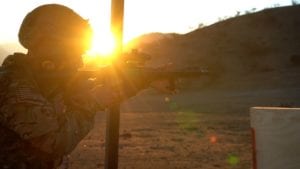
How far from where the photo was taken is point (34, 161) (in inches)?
127

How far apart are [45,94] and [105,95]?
44 centimetres

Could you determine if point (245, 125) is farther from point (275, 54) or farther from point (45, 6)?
point (275, 54)

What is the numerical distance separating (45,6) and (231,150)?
9560 mm

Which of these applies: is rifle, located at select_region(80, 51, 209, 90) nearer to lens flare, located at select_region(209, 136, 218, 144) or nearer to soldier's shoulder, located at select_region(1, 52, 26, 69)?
soldier's shoulder, located at select_region(1, 52, 26, 69)

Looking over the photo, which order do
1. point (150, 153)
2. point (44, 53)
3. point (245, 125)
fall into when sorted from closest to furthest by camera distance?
point (44, 53)
point (150, 153)
point (245, 125)

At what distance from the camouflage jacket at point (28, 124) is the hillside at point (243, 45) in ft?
121

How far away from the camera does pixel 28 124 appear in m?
3.13

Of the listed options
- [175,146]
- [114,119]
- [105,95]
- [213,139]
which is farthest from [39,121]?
[213,139]

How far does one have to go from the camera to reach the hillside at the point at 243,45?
42594 mm

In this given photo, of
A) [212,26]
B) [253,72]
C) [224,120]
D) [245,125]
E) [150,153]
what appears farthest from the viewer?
[212,26]

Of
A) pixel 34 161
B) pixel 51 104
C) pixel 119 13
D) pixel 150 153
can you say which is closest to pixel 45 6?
pixel 51 104

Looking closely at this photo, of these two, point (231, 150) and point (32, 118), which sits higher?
point (32, 118)

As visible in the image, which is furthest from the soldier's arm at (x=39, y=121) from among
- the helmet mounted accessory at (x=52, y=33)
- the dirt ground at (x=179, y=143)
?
the dirt ground at (x=179, y=143)

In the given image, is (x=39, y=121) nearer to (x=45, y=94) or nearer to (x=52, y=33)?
(x=45, y=94)
